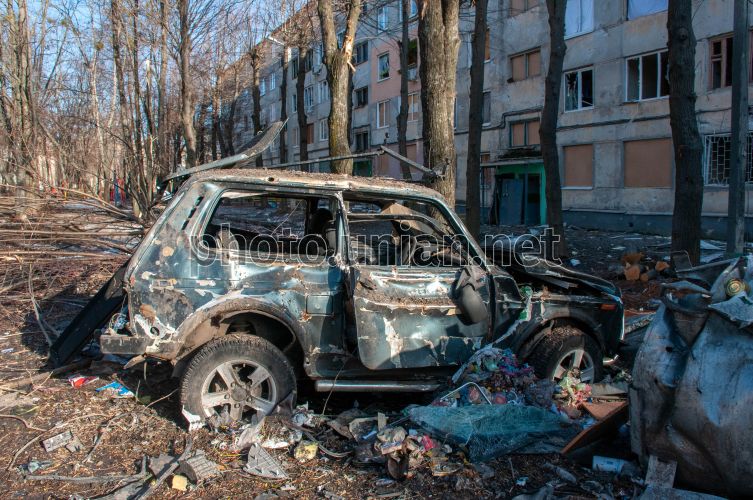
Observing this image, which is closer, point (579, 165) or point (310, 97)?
point (579, 165)

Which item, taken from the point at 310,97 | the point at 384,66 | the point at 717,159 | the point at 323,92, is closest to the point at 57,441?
the point at 717,159

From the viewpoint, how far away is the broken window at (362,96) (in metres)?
35.3

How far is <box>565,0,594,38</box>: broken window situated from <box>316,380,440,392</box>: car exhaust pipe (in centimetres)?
2049

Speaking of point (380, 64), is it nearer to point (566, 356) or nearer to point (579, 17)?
point (579, 17)

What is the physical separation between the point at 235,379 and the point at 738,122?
922 centimetres

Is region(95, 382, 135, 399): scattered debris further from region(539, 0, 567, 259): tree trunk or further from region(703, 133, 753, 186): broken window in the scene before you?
region(703, 133, 753, 186): broken window

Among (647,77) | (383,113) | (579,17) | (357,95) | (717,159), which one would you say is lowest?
(717,159)

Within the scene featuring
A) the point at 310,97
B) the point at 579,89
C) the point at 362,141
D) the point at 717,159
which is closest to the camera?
the point at 717,159

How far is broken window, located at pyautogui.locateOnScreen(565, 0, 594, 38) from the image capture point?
21188mm

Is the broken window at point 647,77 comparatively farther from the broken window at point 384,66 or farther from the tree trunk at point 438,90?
the broken window at point 384,66

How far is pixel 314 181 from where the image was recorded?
4.55 metres

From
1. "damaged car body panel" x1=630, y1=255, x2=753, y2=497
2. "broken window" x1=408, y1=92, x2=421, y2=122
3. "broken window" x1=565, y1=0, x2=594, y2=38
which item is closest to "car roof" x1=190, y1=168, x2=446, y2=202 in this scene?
"damaged car body panel" x1=630, y1=255, x2=753, y2=497

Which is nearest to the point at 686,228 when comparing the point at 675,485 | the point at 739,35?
the point at 739,35

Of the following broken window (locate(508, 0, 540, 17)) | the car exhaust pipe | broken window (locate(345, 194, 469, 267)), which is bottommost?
the car exhaust pipe
